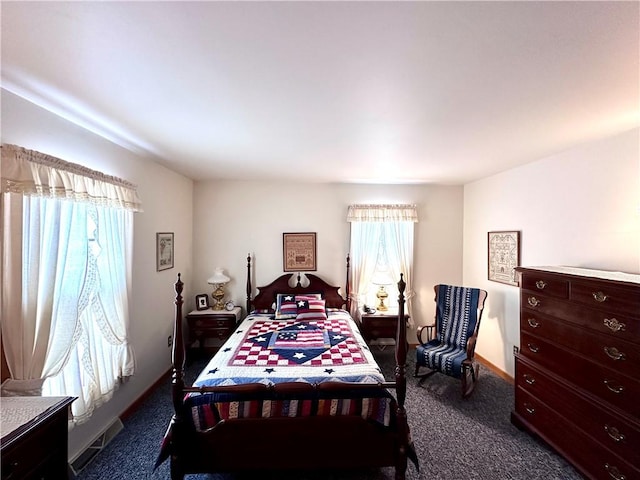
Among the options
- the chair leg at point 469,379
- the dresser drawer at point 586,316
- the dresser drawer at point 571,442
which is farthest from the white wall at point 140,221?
the dresser drawer at point 586,316

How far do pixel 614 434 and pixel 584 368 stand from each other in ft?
1.22

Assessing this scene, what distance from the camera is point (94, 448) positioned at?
82.8 inches

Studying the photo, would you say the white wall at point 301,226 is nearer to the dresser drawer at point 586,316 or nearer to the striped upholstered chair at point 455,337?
the striped upholstered chair at point 455,337

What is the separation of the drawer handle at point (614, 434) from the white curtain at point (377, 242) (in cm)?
235

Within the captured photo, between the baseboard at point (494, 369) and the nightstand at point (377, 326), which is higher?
the nightstand at point (377, 326)

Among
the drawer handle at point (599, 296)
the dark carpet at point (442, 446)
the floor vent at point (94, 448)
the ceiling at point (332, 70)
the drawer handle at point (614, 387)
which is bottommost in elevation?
the dark carpet at point (442, 446)

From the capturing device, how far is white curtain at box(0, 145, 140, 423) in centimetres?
151

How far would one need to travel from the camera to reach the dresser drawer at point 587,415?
1627 mm

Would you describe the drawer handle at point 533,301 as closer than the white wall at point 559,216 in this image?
No

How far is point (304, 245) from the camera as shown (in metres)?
4.05

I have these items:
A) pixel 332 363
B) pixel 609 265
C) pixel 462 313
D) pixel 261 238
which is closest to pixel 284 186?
pixel 261 238

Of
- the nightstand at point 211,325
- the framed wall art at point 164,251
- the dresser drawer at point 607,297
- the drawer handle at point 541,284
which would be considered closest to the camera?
the dresser drawer at point 607,297

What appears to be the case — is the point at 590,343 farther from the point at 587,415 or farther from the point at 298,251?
the point at 298,251

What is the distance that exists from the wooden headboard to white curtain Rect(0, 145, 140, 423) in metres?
1.68
